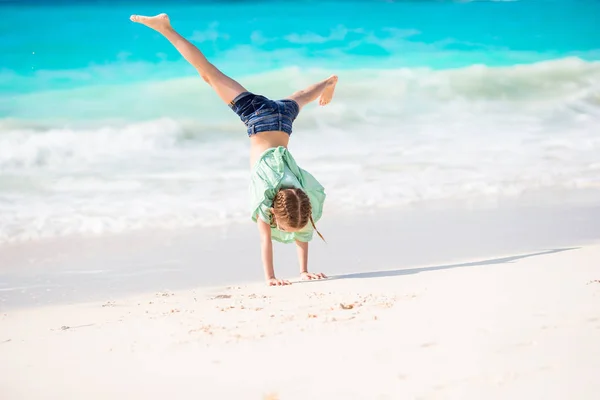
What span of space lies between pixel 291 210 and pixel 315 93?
1100 mm

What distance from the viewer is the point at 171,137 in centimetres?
1002

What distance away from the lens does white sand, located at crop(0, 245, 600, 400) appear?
7.18ft

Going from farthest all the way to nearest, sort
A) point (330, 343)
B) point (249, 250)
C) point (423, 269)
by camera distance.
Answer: point (249, 250) < point (423, 269) < point (330, 343)

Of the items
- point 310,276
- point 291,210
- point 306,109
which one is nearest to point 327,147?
point 306,109

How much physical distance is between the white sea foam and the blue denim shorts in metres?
1.68

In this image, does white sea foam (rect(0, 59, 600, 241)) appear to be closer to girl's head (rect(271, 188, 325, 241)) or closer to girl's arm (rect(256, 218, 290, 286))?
girl's arm (rect(256, 218, 290, 286))

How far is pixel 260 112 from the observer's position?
4.19 m

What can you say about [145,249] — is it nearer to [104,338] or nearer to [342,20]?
[104,338]

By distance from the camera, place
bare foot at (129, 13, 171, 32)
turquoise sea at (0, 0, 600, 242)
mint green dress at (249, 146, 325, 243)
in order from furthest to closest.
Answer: turquoise sea at (0, 0, 600, 242)
bare foot at (129, 13, 171, 32)
mint green dress at (249, 146, 325, 243)

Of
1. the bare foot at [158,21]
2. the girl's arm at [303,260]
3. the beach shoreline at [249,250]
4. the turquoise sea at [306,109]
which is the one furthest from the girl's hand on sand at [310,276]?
the turquoise sea at [306,109]

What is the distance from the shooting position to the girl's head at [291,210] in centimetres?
377

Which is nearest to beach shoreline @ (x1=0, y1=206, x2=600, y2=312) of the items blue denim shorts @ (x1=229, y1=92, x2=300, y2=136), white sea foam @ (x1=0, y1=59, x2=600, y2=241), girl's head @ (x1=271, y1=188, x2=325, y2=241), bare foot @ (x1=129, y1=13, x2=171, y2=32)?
girl's head @ (x1=271, y1=188, x2=325, y2=241)

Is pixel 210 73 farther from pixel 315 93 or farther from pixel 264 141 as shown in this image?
pixel 315 93

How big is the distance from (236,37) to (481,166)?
5.98 m
